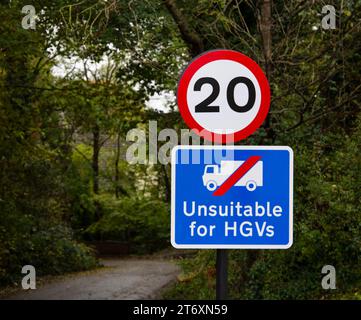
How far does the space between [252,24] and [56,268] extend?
47.0 feet

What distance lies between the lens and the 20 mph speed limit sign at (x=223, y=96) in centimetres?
541

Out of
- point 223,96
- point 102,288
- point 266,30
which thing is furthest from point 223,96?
point 102,288

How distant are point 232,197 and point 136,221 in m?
39.9

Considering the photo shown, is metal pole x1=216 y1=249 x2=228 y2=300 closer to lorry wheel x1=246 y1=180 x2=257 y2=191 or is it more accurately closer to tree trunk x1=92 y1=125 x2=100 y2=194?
lorry wheel x1=246 y1=180 x2=257 y2=191

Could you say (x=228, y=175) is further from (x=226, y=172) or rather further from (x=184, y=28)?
(x=184, y=28)

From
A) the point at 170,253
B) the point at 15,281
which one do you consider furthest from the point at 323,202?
the point at 170,253

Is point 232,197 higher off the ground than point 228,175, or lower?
lower

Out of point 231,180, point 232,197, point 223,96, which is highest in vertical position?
point 223,96

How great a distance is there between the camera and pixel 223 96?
540 centimetres

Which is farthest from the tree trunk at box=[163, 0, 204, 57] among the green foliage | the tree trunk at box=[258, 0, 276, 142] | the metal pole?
the green foliage

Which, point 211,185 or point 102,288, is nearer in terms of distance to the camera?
point 211,185

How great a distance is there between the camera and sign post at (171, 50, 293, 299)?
529 cm

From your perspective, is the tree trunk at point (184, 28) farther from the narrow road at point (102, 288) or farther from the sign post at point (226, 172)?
the sign post at point (226, 172)

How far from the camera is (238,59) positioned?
5.47 meters
